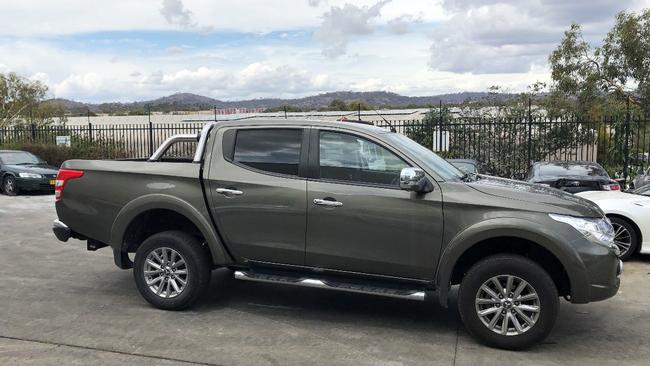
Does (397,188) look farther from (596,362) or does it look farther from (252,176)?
(596,362)

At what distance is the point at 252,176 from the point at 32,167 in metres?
14.5

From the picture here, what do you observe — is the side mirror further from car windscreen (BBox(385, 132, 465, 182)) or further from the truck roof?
the truck roof

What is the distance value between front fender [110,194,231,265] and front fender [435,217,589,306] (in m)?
2.10

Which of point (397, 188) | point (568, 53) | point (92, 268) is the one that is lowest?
point (92, 268)

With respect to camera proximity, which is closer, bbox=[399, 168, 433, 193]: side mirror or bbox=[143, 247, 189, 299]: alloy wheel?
bbox=[399, 168, 433, 193]: side mirror

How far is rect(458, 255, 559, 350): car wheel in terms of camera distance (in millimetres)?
4691

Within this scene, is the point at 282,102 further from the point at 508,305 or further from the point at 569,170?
the point at 508,305

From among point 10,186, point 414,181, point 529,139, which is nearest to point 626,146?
point 529,139

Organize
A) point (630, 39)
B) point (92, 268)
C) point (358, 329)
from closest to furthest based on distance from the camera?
1. point (358, 329)
2. point (92, 268)
3. point (630, 39)

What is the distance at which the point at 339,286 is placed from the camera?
17.0ft

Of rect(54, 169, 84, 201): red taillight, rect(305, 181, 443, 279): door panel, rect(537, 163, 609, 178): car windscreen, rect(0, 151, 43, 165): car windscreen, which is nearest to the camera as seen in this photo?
rect(305, 181, 443, 279): door panel

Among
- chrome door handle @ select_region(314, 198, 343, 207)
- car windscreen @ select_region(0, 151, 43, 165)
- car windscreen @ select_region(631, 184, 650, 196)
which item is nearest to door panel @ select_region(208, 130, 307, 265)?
chrome door handle @ select_region(314, 198, 343, 207)

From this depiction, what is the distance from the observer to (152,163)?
5914mm

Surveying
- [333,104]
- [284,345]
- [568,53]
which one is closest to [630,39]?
[568,53]
